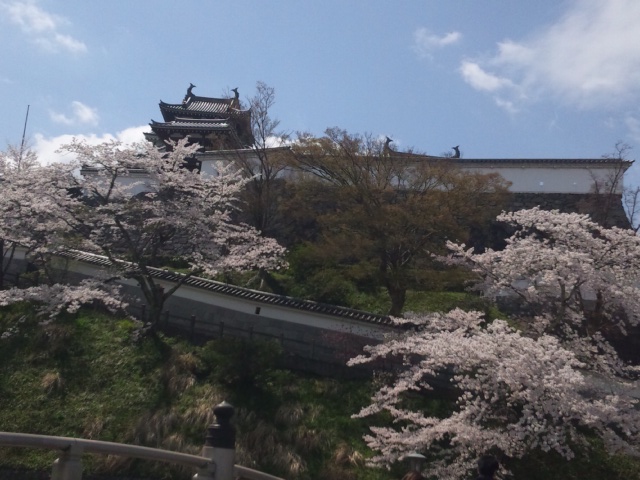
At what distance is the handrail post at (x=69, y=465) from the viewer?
4051 millimetres

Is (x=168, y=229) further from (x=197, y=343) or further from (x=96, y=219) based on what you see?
(x=197, y=343)

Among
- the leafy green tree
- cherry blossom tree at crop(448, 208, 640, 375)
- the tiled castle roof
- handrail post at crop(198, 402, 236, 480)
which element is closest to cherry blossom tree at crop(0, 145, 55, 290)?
the leafy green tree

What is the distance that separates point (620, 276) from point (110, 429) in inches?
395

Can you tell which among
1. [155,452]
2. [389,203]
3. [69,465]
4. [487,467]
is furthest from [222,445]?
[389,203]

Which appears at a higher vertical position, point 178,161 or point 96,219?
point 178,161

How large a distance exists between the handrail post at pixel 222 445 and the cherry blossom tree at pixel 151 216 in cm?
1138

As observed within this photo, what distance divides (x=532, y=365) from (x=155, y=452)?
25.3 feet

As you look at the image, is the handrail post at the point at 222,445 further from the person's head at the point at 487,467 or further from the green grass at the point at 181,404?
the green grass at the point at 181,404

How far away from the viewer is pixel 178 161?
Answer: 17750mm

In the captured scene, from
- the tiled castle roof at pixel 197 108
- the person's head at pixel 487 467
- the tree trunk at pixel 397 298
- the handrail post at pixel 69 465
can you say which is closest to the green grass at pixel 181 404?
the tree trunk at pixel 397 298

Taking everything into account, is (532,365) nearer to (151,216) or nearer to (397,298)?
(397,298)

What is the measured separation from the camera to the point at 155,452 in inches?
174

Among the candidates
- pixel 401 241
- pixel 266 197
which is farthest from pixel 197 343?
pixel 266 197

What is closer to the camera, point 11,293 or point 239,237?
point 11,293
